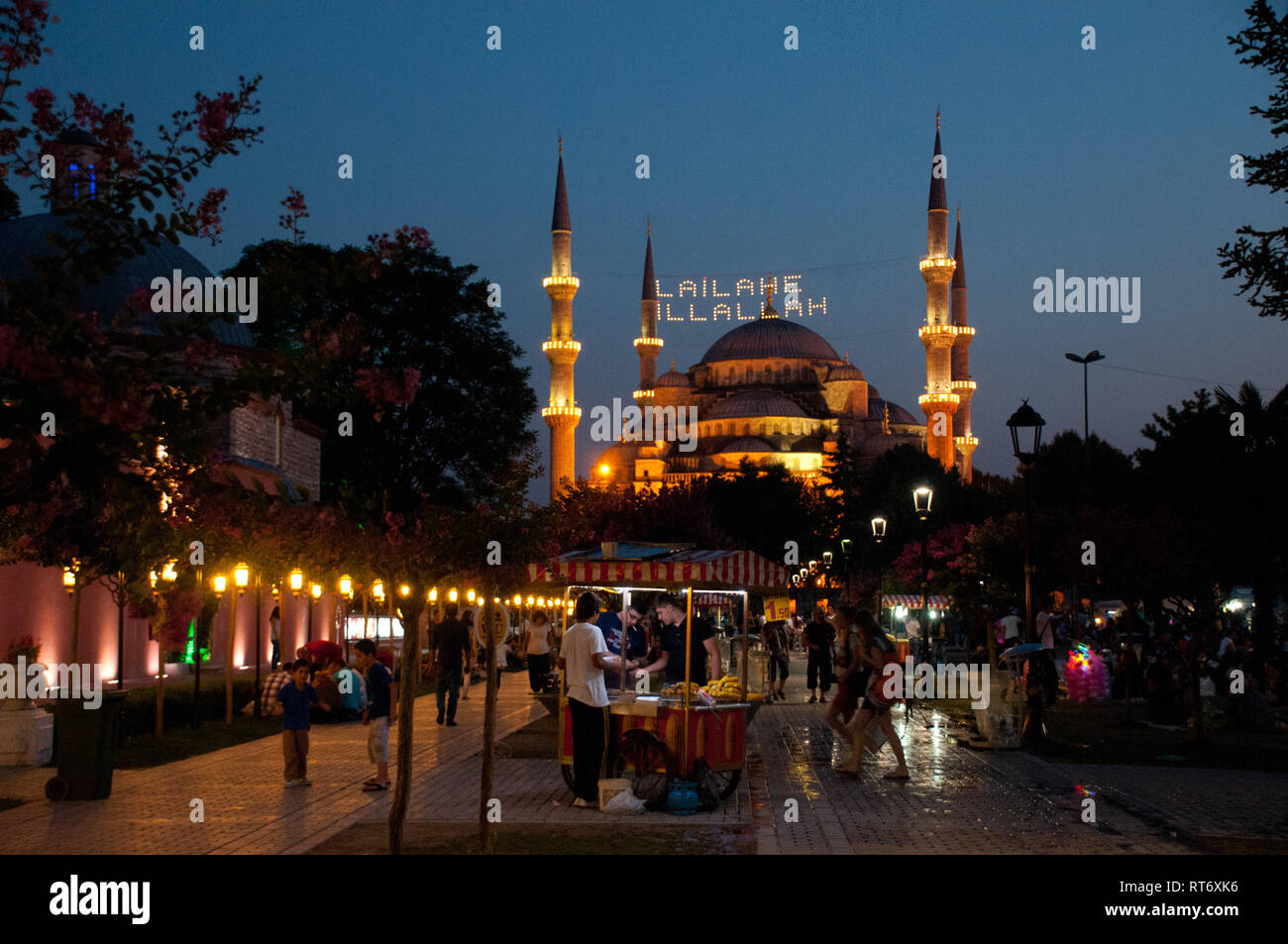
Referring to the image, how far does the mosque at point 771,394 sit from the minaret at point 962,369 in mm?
90

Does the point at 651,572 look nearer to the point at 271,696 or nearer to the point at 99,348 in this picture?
the point at 99,348

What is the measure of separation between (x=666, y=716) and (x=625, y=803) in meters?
0.89

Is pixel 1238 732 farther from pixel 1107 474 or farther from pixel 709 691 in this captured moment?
pixel 1107 474

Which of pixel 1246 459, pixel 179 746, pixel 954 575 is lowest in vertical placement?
pixel 179 746

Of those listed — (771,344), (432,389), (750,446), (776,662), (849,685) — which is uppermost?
(771,344)

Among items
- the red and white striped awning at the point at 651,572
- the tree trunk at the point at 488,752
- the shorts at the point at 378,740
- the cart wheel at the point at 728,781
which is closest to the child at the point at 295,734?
the shorts at the point at 378,740

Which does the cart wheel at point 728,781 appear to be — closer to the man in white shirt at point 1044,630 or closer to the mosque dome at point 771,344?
the man in white shirt at point 1044,630

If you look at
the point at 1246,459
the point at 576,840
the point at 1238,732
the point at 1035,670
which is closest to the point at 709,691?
the point at 576,840

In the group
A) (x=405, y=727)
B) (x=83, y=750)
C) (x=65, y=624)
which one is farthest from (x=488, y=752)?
(x=65, y=624)

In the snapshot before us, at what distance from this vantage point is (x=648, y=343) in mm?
110125

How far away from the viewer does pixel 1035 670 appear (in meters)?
16.9

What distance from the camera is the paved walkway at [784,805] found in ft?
30.4

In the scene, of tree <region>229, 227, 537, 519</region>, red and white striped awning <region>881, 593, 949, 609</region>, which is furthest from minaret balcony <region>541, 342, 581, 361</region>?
red and white striped awning <region>881, 593, 949, 609</region>
